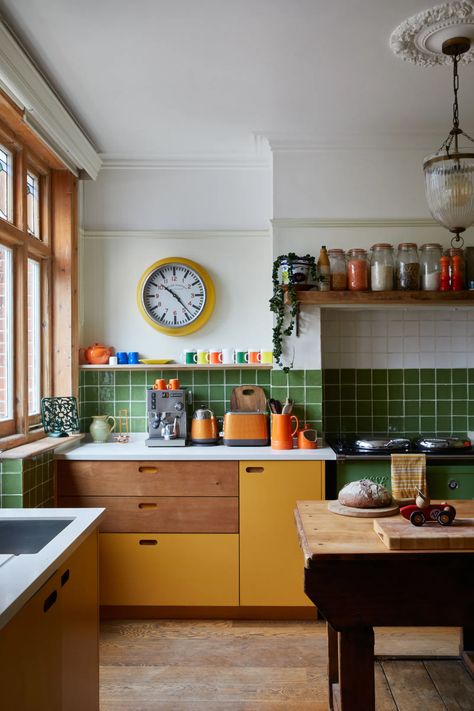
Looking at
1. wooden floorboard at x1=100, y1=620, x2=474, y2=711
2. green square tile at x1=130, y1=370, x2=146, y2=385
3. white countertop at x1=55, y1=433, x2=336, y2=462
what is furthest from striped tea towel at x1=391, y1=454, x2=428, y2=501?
green square tile at x1=130, y1=370, x2=146, y2=385

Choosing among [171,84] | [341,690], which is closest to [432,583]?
[341,690]

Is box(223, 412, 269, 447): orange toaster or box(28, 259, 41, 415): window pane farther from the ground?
box(28, 259, 41, 415): window pane

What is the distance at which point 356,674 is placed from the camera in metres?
1.83

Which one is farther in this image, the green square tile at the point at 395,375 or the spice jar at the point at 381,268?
the green square tile at the point at 395,375

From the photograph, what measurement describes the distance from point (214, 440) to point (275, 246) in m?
1.25

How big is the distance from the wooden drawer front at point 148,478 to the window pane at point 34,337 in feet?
1.60

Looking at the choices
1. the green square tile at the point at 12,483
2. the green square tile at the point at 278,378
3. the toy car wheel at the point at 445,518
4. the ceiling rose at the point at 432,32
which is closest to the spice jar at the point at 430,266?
the green square tile at the point at 278,378

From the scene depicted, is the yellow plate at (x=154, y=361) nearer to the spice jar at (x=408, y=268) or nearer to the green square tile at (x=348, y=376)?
the green square tile at (x=348, y=376)

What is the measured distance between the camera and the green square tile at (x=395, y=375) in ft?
12.7

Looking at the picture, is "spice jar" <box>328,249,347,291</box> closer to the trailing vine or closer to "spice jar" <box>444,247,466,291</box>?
the trailing vine

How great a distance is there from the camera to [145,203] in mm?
3945

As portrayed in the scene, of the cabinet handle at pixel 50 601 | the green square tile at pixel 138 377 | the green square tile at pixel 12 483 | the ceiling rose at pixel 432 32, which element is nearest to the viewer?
the cabinet handle at pixel 50 601

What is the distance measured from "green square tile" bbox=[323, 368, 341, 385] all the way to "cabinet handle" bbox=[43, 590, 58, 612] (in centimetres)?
257

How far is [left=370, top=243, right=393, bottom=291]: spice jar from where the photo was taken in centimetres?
342
